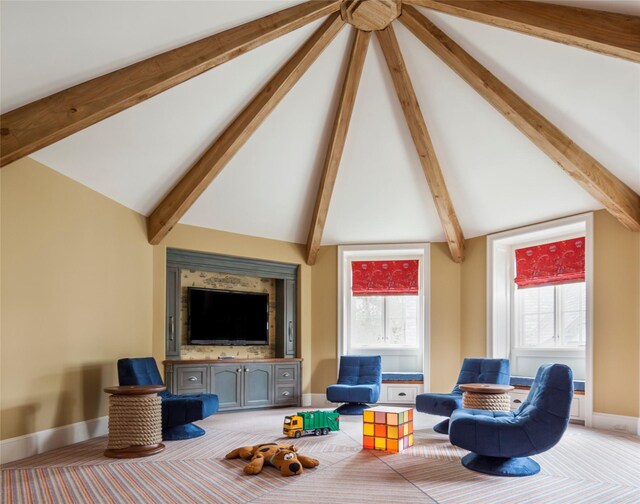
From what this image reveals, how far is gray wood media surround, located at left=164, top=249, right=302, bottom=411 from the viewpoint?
6934 mm

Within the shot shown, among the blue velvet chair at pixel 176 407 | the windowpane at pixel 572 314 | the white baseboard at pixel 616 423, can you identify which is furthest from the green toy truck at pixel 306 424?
the windowpane at pixel 572 314

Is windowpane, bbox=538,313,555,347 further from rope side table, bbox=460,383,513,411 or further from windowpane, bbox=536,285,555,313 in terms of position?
rope side table, bbox=460,383,513,411

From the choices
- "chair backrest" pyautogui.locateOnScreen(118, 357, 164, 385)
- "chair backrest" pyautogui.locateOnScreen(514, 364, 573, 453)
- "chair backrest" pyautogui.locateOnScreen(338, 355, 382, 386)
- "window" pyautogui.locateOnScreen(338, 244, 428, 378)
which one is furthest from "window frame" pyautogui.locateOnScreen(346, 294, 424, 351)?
"chair backrest" pyautogui.locateOnScreen(514, 364, 573, 453)

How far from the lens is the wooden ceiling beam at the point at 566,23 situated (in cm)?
391

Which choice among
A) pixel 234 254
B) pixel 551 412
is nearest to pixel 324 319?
pixel 234 254

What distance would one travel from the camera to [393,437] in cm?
493

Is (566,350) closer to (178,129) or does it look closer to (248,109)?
(248,109)

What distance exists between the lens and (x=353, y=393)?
6930 mm

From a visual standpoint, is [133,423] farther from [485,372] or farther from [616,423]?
[616,423]

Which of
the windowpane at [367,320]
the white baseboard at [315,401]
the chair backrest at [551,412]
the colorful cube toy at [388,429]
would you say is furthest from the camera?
the windowpane at [367,320]

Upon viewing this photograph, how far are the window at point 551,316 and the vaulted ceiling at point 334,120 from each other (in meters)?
0.94

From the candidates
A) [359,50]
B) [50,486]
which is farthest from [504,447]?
[359,50]

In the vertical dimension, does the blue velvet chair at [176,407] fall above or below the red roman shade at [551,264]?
below

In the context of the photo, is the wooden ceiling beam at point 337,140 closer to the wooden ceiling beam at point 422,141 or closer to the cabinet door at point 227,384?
the wooden ceiling beam at point 422,141
